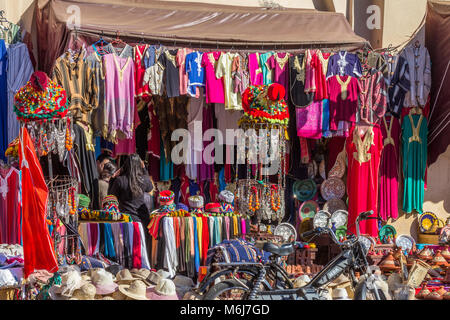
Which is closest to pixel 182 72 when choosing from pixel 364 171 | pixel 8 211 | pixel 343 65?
pixel 343 65

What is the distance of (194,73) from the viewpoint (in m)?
9.27

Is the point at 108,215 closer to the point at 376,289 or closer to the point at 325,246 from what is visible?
the point at 325,246

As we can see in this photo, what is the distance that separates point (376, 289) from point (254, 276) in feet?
3.04

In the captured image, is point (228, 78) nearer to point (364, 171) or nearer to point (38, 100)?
point (364, 171)

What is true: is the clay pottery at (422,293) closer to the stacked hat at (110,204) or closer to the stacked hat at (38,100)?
Answer: the stacked hat at (110,204)

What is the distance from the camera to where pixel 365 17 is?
11.1 m

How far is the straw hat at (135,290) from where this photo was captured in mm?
6350

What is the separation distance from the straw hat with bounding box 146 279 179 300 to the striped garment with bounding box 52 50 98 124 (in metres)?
3.02

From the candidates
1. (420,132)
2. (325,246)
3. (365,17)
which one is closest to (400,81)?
(420,132)

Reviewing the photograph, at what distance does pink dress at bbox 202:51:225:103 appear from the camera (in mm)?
9305

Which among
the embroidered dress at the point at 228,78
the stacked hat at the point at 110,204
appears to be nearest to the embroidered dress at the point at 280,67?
the embroidered dress at the point at 228,78

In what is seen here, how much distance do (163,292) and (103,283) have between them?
0.52 meters

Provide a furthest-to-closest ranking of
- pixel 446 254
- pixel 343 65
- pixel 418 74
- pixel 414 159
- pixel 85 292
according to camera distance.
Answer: pixel 414 159, pixel 418 74, pixel 343 65, pixel 446 254, pixel 85 292

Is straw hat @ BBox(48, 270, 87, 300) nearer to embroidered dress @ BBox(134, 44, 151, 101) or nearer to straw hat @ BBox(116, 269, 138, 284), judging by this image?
straw hat @ BBox(116, 269, 138, 284)
